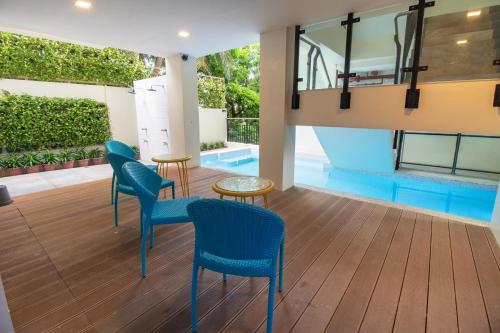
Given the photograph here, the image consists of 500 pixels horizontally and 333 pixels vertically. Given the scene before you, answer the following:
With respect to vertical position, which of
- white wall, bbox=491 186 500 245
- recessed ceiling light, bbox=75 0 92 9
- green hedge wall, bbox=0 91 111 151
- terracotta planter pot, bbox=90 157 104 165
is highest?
recessed ceiling light, bbox=75 0 92 9

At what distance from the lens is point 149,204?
5.80 feet

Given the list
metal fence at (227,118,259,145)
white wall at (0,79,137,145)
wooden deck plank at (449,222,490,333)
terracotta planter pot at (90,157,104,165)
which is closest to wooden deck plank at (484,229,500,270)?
wooden deck plank at (449,222,490,333)

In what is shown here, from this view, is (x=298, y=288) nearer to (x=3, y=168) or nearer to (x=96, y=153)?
(x=3, y=168)

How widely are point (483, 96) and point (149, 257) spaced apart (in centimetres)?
363

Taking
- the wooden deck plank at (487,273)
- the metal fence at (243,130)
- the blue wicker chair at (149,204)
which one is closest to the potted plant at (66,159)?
the blue wicker chair at (149,204)

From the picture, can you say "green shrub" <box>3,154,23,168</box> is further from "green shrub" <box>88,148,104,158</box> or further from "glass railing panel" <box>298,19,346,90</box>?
"glass railing panel" <box>298,19,346,90</box>

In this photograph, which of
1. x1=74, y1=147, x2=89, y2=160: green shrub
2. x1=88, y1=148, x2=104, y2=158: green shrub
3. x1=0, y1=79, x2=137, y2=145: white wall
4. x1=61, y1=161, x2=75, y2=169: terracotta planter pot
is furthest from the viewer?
x1=88, y1=148, x2=104, y2=158: green shrub

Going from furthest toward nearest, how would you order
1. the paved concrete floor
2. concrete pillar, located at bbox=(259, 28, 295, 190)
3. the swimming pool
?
the swimming pool, the paved concrete floor, concrete pillar, located at bbox=(259, 28, 295, 190)

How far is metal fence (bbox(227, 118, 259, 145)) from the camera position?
9.20 m

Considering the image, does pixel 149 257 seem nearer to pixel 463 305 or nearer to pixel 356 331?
pixel 356 331

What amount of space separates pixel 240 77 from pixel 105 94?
274 inches

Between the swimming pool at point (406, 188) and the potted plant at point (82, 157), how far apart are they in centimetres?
303

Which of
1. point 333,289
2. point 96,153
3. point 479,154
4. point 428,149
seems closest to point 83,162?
point 96,153

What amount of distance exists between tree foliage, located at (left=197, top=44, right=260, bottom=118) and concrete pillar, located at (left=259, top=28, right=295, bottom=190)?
687cm
